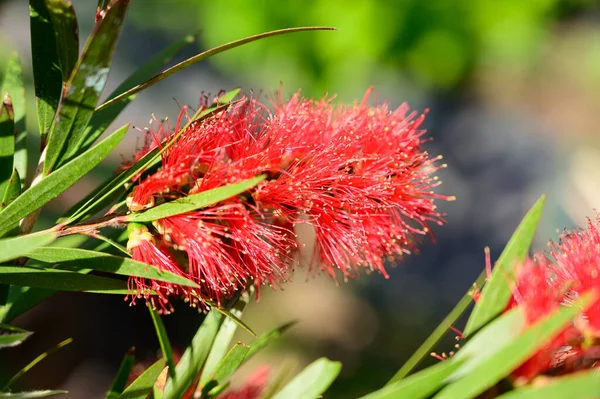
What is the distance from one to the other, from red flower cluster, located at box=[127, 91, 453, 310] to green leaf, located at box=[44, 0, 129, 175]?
0.06 m

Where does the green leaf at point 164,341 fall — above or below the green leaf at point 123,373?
above

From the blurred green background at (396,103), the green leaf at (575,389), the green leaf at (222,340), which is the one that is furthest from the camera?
the blurred green background at (396,103)

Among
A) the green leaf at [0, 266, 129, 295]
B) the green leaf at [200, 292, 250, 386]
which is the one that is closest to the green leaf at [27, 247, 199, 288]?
the green leaf at [0, 266, 129, 295]

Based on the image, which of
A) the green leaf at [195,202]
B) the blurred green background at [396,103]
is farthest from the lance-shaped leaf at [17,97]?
the blurred green background at [396,103]

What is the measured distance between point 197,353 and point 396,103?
2960 millimetres

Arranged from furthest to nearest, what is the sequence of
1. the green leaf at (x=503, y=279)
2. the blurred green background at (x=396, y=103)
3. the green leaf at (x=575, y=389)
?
the blurred green background at (x=396, y=103) → the green leaf at (x=503, y=279) → the green leaf at (x=575, y=389)

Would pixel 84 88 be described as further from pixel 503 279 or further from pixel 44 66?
pixel 503 279

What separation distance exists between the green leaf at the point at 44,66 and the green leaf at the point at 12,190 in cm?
4

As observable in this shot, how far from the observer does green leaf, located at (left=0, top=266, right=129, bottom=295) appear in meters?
0.39

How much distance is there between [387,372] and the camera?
2162 millimetres

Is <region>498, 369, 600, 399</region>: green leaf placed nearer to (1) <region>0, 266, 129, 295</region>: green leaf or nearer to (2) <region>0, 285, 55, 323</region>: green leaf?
(1) <region>0, 266, 129, 295</region>: green leaf

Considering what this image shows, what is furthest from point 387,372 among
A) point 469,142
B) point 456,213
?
point 469,142

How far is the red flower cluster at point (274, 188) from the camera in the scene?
0.43 metres

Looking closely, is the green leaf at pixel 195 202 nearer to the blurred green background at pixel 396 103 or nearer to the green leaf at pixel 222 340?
the green leaf at pixel 222 340
